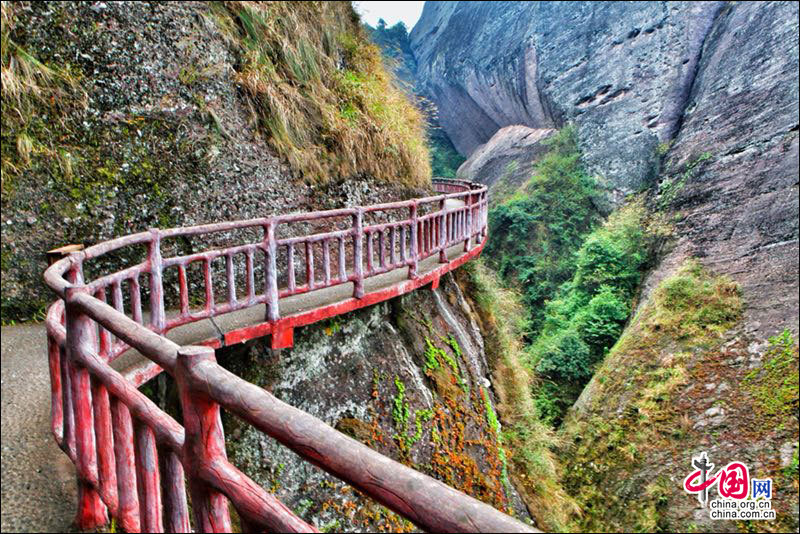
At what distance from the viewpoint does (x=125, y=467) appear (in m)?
1.76

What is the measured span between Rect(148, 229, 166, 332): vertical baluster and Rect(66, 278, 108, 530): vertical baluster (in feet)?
4.38

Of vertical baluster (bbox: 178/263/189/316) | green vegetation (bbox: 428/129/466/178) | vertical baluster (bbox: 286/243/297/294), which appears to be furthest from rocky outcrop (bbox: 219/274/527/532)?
green vegetation (bbox: 428/129/466/178)

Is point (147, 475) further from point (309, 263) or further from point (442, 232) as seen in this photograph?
point (442, 232)

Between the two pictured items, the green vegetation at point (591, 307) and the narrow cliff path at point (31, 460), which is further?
the green vegetation at point (591, 307)

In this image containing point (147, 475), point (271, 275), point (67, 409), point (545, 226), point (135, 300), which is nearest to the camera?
point (147, 475)

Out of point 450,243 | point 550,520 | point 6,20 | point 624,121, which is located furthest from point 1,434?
point 624,121

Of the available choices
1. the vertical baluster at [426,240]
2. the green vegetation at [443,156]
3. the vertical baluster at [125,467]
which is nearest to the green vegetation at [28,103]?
the vertical baluster at [125,467]

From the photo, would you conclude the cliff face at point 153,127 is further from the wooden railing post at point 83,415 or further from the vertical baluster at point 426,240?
the wooden railing post at point 83,415

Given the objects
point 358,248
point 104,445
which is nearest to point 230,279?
point 358,248

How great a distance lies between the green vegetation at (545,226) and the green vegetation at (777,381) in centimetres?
860

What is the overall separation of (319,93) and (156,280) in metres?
4.80

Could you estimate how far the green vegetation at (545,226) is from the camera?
18609mm

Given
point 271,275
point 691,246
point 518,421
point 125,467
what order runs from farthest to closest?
1. point 691,246
2. point 518,421
3. point 271,275
4. point 125,467

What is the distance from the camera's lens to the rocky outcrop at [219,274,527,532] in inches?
168
